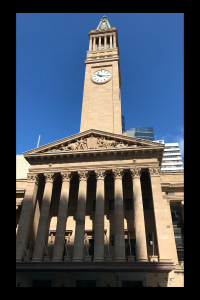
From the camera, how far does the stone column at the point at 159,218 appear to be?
75.1 ft

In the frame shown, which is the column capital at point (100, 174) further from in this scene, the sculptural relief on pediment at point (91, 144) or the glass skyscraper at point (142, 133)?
the glass skyscraper at point (142, 133)

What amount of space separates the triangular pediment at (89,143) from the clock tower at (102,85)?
318 inches

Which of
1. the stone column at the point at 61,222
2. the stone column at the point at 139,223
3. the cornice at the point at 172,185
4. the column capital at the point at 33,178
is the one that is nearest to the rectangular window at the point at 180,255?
the stone column at the point at 139,223

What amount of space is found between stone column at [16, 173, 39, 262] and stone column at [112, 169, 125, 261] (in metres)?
10.2

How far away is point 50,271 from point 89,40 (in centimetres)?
4895

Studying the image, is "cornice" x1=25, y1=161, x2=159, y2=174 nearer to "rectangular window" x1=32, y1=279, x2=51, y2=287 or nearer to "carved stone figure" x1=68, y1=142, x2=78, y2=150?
"carved stone figure" x1=68, y1=142, x2=78, y2=150

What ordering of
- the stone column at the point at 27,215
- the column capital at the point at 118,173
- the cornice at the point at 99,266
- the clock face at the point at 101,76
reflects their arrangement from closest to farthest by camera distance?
the cornice at the point at 99,266 → the stone column at the point at 27,215 → the column capital at the point at 118,173 → the clock face at the point at 101,76

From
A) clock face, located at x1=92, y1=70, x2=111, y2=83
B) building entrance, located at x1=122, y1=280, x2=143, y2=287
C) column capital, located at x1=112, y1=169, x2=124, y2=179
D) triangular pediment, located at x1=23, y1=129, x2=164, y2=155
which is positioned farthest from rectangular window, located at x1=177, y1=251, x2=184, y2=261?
clock face, located at x1=92, y1=70, x2=111, y2=83

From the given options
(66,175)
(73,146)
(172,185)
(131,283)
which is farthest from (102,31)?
(131,283)

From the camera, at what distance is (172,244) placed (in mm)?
26844

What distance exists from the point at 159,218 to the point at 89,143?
42.2 ft

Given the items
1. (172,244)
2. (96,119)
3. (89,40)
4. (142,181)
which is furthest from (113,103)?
(172,244)

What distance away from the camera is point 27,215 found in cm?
2731

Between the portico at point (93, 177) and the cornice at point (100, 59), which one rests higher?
the cornice at point (100, 59)
